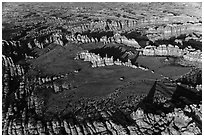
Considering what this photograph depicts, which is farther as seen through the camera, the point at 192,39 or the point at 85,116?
the point at 192,39

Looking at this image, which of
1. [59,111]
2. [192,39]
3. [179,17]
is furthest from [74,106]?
[179,17]

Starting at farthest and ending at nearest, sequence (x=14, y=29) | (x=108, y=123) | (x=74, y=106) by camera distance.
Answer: (x=14, y=29) → (x=74, y=106) → (x=108, y=123)

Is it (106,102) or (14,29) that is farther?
(14,29)

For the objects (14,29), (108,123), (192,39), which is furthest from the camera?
(14,29)

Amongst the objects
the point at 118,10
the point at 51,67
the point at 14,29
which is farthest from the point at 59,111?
the point at 118,10

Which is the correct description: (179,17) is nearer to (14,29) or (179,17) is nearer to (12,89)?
(14,29)

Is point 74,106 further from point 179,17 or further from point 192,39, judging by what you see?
point 179,17
